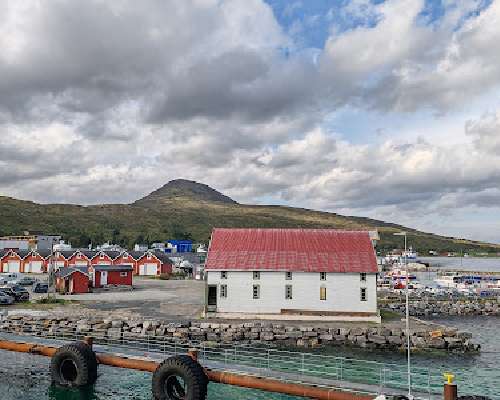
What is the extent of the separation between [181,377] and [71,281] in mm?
48302

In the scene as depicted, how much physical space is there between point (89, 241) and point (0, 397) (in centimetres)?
14567

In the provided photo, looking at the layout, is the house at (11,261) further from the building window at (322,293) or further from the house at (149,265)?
the building window at (322,293)

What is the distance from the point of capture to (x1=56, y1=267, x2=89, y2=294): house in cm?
6825

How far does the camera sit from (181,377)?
2567cm

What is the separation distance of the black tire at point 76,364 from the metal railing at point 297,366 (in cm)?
279

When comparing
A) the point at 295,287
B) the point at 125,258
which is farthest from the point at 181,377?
the point at 125,258

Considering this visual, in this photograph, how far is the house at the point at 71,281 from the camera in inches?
2687

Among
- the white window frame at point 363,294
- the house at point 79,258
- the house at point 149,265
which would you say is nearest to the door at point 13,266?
the house at point 79,258

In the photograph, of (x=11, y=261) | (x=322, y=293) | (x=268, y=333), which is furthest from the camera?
(x=11, y=261)

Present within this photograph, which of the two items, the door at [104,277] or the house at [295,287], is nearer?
the house at [295,287]

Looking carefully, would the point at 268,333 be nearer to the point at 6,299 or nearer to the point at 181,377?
the point at 181,377

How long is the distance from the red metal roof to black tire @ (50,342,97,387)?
20.9 meters

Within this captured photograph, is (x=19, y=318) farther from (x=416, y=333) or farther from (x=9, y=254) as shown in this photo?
(x=9, y=254)

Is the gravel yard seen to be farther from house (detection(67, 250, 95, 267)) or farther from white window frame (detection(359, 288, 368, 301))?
house (detection(67, 250, 95, 267))
